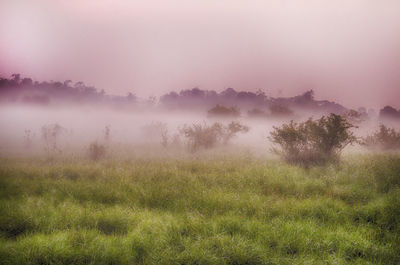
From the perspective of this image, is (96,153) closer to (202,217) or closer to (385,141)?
(202,217)

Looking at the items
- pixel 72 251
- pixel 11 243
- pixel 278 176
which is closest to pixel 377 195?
pixel 278 176

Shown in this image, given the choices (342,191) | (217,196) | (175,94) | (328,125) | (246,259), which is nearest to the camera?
(246,259)

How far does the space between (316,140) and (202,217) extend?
790cm

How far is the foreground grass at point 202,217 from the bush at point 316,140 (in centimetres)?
213

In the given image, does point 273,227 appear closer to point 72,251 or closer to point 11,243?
point 72,251

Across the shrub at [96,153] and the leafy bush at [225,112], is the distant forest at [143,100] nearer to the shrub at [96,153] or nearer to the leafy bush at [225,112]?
the leafy bush at [225,112]

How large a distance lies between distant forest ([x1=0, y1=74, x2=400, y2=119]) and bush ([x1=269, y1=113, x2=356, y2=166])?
44050 millimetres

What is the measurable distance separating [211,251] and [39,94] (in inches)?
2420

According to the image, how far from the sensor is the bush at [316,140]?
10398mm

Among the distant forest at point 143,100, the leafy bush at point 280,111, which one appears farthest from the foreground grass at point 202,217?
the distant forest at point 143,100

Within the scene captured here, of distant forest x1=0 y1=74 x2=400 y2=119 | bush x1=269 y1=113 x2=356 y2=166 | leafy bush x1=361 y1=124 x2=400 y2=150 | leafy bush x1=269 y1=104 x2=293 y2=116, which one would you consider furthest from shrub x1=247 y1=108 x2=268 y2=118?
bush x1=269 y1=113 x2=356 y2=166

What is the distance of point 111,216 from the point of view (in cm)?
510

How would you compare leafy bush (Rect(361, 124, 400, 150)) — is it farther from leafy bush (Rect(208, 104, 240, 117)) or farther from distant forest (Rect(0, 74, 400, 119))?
distant forest (Rect(0, 74, 400, 119))

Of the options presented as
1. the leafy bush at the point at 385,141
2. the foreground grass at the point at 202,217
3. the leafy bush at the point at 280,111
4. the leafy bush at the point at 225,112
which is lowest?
the foreground grass at the point at 202,217
